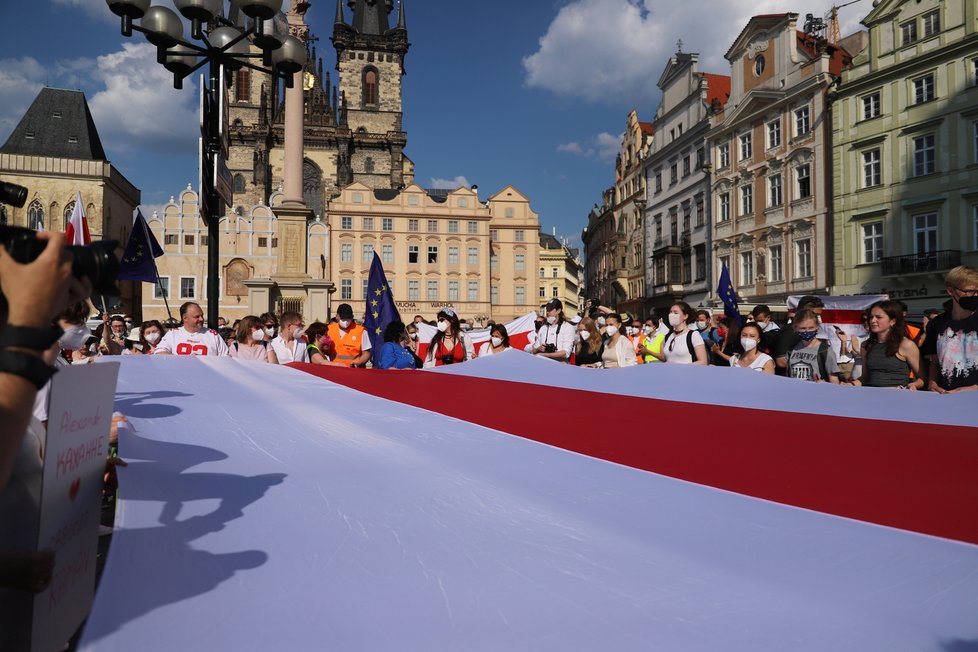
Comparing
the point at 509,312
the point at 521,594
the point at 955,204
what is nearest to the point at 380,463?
the point at 521,594

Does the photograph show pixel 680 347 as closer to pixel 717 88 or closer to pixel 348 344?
pixel 348 344

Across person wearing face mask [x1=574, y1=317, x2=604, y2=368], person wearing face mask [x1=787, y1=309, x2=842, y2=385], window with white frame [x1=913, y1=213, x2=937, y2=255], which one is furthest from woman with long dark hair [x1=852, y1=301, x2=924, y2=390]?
window with white frame [x1=913, y1=213, x2=937, y2=255]

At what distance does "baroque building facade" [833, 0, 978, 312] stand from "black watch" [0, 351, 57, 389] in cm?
3094

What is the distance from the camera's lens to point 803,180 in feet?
110

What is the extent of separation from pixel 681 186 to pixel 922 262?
19.0 metres

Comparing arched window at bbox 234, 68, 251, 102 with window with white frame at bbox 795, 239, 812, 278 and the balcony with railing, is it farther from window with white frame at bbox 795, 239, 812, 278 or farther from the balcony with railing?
the balcony with railing

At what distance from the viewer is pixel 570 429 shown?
441 centimetres

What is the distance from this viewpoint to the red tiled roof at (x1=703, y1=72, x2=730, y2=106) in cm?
4185

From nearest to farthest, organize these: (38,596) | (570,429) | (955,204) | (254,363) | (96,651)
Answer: (96,651), (38,596), (570,429), (254,363), (955,204)

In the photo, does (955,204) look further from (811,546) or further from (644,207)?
(811,546)

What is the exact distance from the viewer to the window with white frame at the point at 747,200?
3721 cm

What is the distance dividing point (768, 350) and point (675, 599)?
785 centimetres

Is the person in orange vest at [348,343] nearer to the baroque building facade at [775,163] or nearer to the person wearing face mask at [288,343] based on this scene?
the person wearing face mask at [288,343]

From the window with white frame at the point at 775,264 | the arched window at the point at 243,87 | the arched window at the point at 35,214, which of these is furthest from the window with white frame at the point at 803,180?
the arched window at the point at 243,87
